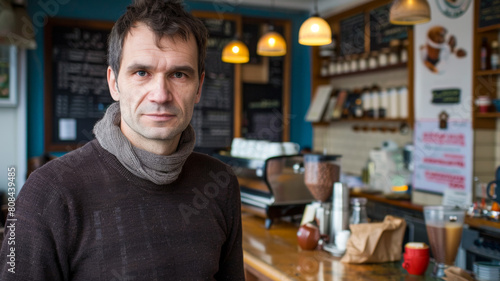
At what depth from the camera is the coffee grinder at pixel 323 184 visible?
8.44 feet

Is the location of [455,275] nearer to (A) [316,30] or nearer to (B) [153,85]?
(B) [153,85]

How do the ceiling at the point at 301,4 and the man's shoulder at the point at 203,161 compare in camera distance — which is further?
the ceiling at the point at 301,4

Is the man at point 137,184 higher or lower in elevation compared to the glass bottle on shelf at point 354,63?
lower

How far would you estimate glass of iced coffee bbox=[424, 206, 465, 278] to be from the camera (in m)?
2.09

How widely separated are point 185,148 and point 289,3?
5267 mm

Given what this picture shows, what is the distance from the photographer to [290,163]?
10.1ft

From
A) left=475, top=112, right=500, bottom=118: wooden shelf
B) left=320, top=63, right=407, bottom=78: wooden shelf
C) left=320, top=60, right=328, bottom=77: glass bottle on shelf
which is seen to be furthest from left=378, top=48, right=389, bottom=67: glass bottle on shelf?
left=475, top=112, right=500, bottom=118: wooden shelf

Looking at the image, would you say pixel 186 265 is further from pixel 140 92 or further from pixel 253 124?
pixel 253 124

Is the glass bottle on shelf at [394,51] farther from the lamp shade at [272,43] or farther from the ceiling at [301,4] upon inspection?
the lamp shade at [272,43]

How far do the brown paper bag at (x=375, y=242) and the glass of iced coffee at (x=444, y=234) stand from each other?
15cm

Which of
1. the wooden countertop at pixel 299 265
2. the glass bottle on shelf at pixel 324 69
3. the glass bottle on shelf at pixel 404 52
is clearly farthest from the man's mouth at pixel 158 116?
the glass bottle on shelf at pixel 324 69

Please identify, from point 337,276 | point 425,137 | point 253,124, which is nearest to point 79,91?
point 253,124

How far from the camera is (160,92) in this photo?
127 cm

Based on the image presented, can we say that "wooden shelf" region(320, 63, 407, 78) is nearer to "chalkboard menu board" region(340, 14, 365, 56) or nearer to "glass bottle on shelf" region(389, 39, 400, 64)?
"glass bottle on shelf" region(389, 39, 400, 64)
